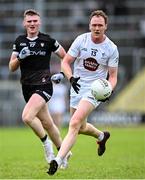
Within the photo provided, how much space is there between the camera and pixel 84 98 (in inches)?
466

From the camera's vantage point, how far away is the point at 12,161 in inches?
567

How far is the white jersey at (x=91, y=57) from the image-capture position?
12141mm

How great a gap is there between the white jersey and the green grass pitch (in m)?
1.62

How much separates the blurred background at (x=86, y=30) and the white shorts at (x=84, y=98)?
16.8m

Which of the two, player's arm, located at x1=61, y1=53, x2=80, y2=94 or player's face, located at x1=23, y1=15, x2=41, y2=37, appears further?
player's face, located at x1=23, y1=15, x2=41, y2=37

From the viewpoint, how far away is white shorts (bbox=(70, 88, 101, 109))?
11766 mm

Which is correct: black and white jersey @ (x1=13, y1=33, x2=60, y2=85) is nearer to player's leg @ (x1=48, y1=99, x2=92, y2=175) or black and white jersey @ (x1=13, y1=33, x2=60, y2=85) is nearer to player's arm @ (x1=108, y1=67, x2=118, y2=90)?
player's arm @ (x1=108, y1=67, x2=118, y2=90)

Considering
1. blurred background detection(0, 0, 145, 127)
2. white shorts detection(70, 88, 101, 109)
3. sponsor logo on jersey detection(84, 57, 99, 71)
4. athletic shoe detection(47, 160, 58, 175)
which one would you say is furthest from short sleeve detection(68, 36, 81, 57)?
blurred background detection(0, 0, 145, 127)

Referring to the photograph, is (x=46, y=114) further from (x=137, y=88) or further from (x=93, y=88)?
(x=137, y=88)

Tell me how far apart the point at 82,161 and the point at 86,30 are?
1757 centimetres

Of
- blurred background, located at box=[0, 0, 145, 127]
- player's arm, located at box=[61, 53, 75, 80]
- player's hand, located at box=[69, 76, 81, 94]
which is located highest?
player's arm, located at box=[61, 53, 75, 80]

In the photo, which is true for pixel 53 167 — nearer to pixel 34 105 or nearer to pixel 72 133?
pixel 72 133

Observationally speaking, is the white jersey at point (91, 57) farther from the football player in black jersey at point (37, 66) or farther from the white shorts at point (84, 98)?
the football player in black jersey at point (37, 66)

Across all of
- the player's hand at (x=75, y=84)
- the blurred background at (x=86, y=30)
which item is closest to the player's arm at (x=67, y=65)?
the player's hand at (x=75, y=84)
